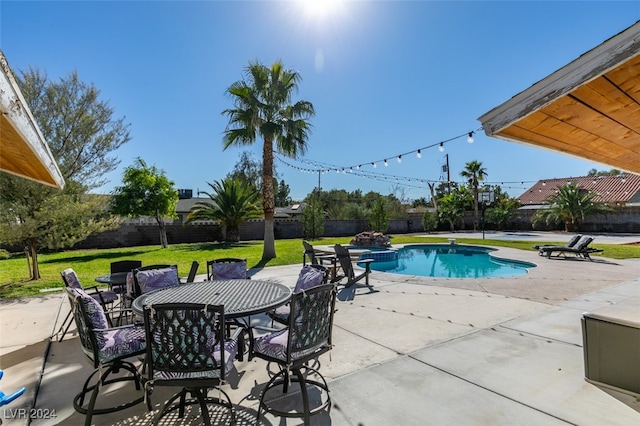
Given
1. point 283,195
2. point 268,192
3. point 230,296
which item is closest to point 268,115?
point 268,192

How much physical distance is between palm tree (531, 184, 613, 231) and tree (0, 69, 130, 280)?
2840 centimetres

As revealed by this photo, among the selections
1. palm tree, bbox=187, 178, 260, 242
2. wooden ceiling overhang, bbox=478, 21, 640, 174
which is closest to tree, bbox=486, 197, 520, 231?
palm tree, bbox=187, 178, 260, 242

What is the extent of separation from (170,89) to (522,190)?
36.6m

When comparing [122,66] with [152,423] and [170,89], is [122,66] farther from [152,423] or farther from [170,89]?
[152,423]

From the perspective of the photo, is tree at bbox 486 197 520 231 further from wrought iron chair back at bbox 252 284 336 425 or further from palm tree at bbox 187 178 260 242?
wrought iron chair back at bbox 252 284 336 425

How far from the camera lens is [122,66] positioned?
9.21 metres

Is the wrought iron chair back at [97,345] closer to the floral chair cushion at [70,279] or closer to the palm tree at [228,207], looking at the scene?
the floral chair cushion at [70,279]

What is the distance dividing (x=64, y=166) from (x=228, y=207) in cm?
1202

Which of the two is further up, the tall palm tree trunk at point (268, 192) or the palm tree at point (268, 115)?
the palm tree at point (268, 115)

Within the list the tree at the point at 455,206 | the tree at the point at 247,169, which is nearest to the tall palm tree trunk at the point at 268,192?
the tree at the point at 455,206

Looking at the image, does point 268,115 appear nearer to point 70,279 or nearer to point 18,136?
point 70,279

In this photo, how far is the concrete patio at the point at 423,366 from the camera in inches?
98.3

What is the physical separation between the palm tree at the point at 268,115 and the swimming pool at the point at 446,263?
5150 millimetres

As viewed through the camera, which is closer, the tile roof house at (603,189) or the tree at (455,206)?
the tile roof house at (603,189)
